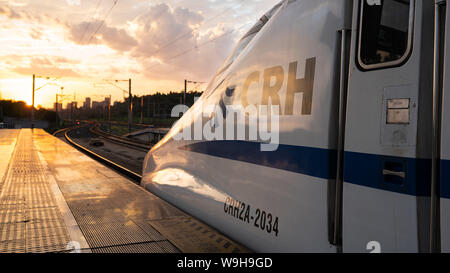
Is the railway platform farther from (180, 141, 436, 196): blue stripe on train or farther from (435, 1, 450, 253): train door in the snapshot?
(435, 1, 450, 253): train door

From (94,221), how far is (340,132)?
4010 millimetres

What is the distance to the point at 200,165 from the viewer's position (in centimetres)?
516

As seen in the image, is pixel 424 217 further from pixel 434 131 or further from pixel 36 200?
pixel 36 200

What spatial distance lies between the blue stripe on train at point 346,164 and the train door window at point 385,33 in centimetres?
72

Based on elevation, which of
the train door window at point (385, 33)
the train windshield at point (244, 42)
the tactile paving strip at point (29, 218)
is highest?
the train windshield at point (244, 42)

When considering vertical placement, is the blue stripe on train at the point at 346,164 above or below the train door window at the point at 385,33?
below

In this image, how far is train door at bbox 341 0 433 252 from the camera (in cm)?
237

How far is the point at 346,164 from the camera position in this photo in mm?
2824

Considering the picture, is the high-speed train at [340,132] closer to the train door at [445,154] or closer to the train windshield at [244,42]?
the train door at [445,154]

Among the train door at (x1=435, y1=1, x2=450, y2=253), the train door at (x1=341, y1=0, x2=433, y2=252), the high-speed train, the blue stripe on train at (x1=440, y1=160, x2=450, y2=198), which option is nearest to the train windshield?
the high-speed train

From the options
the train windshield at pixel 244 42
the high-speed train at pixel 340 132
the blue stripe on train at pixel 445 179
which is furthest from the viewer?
the train windshield at pixel 244 42

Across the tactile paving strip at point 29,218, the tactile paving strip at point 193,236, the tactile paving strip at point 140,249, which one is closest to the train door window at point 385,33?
the tactile paving strip at point 193,236

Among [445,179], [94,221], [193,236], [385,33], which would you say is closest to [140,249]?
[193,236]

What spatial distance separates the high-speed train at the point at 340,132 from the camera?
235 cm
